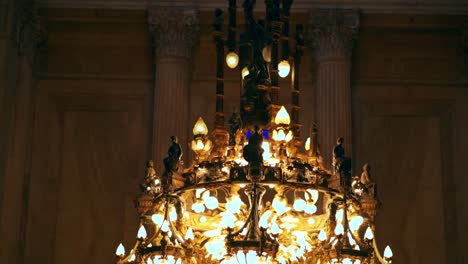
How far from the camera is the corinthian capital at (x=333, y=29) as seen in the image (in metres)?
13.4

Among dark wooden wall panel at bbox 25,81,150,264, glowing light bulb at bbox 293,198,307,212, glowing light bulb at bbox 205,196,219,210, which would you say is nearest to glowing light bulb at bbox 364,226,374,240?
glowing light bulb at bbox 293,198,307,212

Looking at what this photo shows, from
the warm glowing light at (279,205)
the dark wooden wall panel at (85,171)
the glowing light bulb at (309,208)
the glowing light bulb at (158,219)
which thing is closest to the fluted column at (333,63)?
the dark wooden wall panel at (85,171)

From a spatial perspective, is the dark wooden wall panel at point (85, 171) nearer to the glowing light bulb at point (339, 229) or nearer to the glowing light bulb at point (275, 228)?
the glowing light bulb at point (275, 228)

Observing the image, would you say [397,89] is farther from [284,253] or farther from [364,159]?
[284,253]

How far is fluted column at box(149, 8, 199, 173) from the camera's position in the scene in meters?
13.1

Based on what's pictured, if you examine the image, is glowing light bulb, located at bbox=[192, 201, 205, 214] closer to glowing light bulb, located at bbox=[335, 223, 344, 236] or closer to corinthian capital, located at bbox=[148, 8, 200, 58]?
glowing light bulb, located at bbox=[335, 223, 344, 236]

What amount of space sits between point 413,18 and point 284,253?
6633 millimetres

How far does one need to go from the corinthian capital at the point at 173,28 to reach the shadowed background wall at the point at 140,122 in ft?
0.73

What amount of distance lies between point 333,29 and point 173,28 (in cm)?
216

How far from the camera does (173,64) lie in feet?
44.0

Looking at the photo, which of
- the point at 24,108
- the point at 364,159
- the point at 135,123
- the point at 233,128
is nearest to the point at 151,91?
the point at 135,123

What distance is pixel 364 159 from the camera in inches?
531

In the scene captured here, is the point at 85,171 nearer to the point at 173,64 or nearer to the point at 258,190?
the point at 173,64

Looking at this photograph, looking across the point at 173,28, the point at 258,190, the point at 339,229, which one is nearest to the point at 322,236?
the point at 339,229
